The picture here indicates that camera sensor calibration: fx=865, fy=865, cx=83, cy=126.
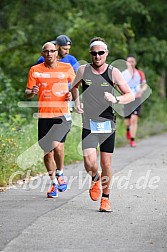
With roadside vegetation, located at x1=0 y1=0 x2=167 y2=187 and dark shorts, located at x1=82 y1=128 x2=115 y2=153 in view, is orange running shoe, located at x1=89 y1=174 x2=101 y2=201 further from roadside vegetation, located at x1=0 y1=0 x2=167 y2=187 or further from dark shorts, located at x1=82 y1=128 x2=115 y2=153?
roadside vegetation, located at x1=0 y1=0 x2=167 y2=187

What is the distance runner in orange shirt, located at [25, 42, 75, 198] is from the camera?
37.2 ft

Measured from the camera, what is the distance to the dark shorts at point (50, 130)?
11438 millimetres

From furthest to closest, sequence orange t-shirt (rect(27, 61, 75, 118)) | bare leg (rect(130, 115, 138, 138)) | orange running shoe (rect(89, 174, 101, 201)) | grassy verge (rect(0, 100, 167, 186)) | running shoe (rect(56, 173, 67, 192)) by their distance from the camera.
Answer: bare leg (rect(130, 115, 138, 138)), grassy verge (rect(0, 100, 167, 186)), running shoe (rect(56, 173, 67, 192)), orange t-shirt (rect(27, 61, 75, 118)), orange running shoe (rect(89, 174, 101, 201))

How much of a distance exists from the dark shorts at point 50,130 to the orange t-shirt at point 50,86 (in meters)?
0.08

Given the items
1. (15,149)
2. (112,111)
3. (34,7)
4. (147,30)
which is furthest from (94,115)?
(147,30)

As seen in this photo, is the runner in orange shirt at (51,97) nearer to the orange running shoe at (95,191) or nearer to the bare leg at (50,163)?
the bare leg at (50,163)

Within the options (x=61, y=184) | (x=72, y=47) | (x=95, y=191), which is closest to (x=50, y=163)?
(x=61, y=184)

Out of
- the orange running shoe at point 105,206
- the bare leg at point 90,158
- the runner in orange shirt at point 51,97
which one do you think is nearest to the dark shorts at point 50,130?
the runner in orange shirt at point 51,97

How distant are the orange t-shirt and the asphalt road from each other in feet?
3.84

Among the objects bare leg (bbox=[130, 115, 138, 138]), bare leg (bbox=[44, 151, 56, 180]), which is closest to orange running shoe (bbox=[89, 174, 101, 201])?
bare leg (bbox=[44, 151, 56, 180])

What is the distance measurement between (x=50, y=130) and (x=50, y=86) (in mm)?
596

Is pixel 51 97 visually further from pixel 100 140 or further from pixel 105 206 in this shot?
pixel 105 206

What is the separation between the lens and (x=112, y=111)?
33.5 feet

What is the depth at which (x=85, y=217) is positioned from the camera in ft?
31.8
